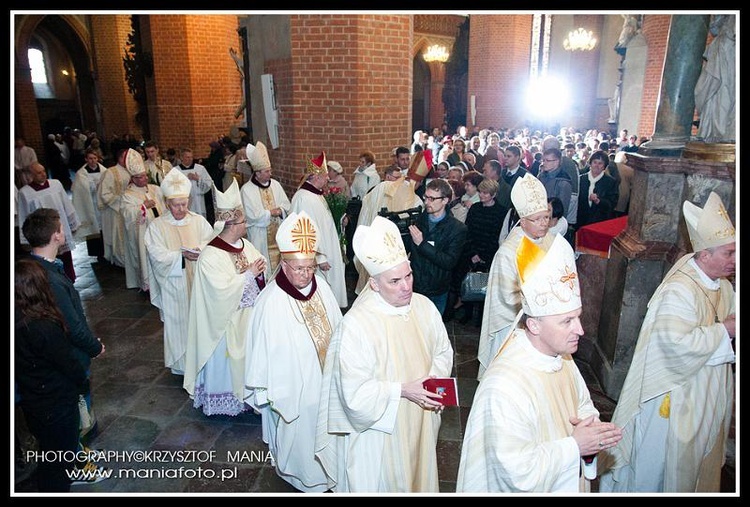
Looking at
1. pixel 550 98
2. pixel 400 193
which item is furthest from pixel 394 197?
pixel 550 98

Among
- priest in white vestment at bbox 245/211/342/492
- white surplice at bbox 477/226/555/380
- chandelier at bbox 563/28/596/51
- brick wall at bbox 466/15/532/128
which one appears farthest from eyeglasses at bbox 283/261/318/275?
chandelier at bbox 563/28/596/51

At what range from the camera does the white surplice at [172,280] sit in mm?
5316

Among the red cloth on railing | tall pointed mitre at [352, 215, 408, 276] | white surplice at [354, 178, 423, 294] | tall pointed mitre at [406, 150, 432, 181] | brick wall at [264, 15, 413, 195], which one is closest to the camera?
tall pointed mitre at [352, 215, 408, 276]

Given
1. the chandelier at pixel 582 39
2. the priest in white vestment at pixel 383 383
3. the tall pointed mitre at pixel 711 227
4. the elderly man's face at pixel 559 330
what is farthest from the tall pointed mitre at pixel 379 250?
the chandelier at pixel 582 39

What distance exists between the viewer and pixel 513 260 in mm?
4332

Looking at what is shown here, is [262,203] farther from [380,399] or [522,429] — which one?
→ [522,429]

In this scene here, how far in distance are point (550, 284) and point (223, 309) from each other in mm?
3019

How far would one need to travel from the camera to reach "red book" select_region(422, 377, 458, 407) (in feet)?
9.16

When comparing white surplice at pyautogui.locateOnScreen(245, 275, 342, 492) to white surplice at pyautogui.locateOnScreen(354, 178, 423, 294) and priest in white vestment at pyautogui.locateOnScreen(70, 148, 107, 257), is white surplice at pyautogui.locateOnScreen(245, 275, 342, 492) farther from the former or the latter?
priest in white vestment at pyautogui.locateOnScreen(70, 148, 107, 257)

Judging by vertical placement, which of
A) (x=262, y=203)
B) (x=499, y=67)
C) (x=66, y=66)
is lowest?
(x=262, y=203)

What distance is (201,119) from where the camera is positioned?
14359 mm

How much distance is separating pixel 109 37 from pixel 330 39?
17.9 m

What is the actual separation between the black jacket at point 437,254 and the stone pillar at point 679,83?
1866 mm

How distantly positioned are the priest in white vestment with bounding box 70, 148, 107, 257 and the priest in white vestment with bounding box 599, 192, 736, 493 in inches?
370
